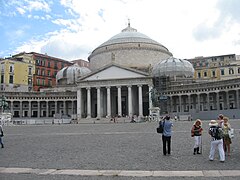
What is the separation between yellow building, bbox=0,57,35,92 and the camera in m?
78.6

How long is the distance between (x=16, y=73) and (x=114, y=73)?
28931 mm

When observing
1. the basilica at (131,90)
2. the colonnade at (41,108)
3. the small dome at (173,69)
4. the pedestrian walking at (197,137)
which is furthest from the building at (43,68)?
the pedestrian walking at (197,137)

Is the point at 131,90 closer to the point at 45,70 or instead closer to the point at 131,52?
the point at 131,52

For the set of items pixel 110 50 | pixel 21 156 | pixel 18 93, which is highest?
pixel 110 50

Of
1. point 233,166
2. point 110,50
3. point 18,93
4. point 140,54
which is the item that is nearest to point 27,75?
point 18,93

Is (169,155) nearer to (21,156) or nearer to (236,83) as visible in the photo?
(21,156)

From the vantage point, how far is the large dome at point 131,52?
79.4 meters

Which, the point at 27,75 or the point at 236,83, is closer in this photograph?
the point at 236,83

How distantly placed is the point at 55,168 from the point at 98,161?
69.9 inches

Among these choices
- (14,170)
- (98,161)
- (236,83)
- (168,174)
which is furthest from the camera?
(236,83)

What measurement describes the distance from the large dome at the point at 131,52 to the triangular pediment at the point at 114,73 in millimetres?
9067

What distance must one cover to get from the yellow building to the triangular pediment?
2185cm

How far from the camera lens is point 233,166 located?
964 cm

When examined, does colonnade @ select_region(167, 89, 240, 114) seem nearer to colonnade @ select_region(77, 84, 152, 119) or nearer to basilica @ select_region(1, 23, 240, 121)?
basilica @ select_region(1, 23, 240, 121)
